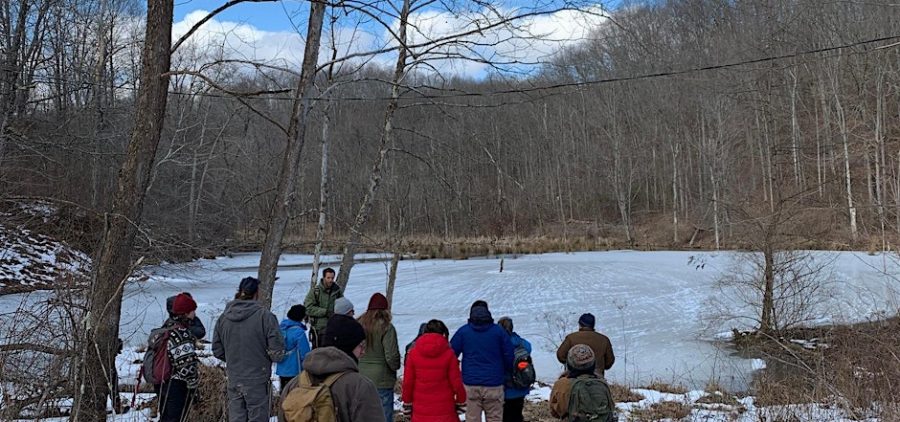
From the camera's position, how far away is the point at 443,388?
5543 mm

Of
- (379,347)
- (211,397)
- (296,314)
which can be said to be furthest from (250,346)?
(211,397)

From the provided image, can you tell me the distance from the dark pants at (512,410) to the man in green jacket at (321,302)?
2.85 m

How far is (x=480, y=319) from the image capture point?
6184 mm

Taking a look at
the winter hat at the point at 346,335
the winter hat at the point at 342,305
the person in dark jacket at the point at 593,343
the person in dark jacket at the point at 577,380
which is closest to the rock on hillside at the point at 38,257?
the winter hat at the point at 342,305

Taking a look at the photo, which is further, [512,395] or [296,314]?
[296,314]

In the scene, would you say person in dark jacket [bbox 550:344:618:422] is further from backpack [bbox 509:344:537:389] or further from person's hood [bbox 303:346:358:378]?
person's hood [bbox 303:346:358:378]

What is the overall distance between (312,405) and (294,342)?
424 centimetres

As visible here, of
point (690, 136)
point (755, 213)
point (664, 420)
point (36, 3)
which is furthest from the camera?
point (690, 136)

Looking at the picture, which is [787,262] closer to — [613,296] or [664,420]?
[613,296]

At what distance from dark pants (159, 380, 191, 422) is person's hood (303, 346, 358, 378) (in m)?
3.47

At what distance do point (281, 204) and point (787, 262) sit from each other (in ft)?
41.8

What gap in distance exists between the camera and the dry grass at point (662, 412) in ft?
26.8

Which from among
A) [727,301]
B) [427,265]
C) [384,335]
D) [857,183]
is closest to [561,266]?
[427,265]

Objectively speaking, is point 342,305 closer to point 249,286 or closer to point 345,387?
point 249,286
